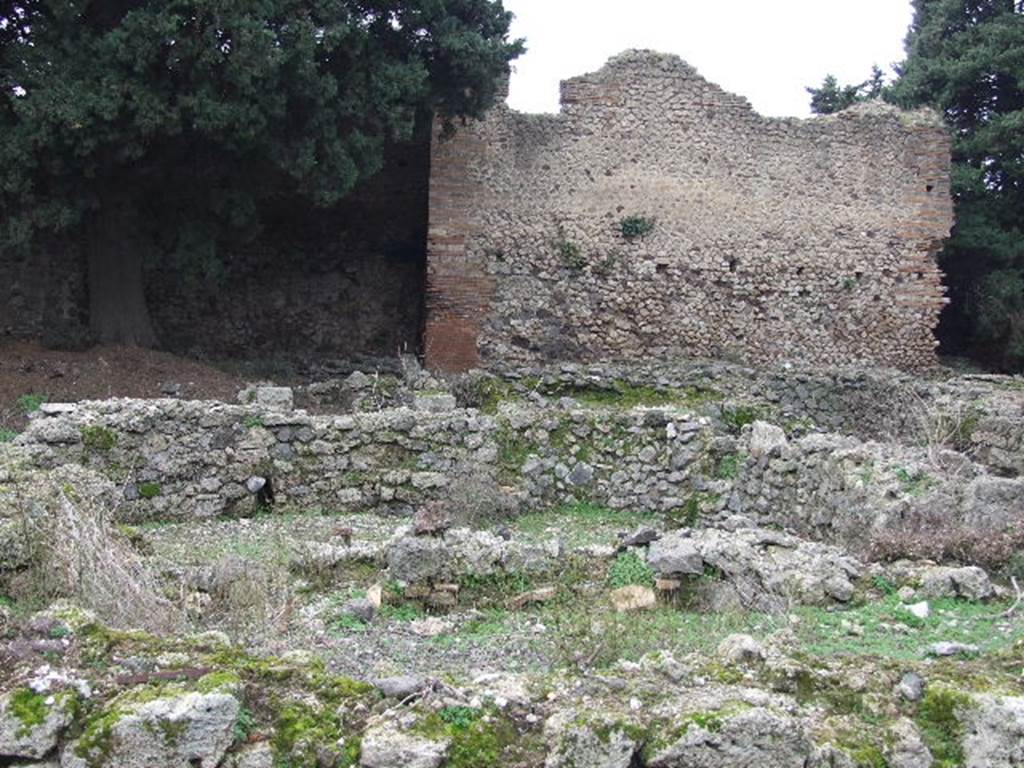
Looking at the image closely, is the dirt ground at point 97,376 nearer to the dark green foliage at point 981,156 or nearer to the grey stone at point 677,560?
the grey stone at point 677,560

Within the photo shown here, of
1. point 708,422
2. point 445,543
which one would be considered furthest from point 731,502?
point 445,543

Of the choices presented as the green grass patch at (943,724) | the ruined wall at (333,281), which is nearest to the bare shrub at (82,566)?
the green grass patch at (943,724)

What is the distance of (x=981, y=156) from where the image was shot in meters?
25.5

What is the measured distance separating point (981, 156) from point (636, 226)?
32.8ft

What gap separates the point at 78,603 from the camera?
16.9 feet

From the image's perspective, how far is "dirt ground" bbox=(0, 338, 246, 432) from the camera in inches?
577

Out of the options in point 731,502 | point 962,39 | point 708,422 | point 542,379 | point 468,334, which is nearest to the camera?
point 731,502

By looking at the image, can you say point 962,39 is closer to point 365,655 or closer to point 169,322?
point 169,322

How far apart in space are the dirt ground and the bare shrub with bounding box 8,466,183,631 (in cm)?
794

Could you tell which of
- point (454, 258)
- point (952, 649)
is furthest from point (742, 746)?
point (454, 258)

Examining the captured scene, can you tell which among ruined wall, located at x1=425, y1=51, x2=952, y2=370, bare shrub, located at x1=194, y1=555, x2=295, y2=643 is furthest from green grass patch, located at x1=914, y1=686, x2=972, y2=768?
ruined wall, located at x1=425, y1=51, x2=952, y2=370

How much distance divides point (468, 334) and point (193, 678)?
51.0ft

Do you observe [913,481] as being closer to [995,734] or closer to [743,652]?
[743,652]

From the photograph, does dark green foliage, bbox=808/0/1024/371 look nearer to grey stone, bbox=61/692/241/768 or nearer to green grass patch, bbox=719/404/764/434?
green grass patch, bbox=719/404/764/434
